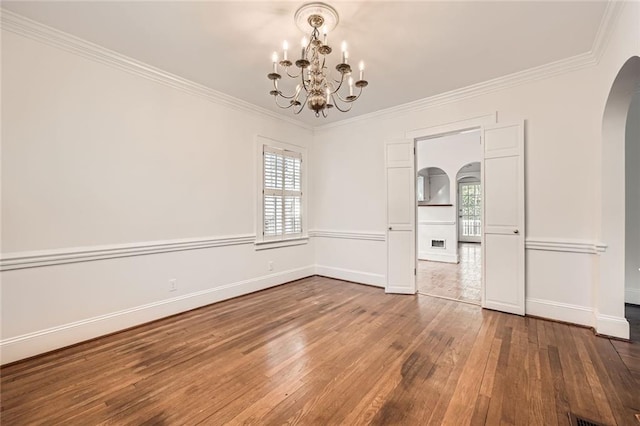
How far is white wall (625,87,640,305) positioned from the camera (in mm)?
3301

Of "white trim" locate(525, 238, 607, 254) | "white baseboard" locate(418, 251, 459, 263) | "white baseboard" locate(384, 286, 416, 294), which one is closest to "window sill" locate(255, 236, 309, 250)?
Answer: "white baseboard" locate(384, 286, 416, 294)

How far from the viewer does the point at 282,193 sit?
4.57 metres

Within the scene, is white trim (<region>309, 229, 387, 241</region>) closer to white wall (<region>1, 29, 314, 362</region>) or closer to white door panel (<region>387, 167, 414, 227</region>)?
white door panel (<region>387, 167, 414, 227</region>)

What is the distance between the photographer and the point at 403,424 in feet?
5.21

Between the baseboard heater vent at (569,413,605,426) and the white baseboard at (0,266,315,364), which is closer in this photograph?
the baseboard heater vent at (569,413,605,426)

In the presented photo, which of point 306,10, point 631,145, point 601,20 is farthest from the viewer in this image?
point 631,145

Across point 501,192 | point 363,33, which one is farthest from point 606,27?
point 363,33

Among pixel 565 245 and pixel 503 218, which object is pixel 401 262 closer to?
pixel 503 218

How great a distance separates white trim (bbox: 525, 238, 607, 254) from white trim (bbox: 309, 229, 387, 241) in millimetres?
1837

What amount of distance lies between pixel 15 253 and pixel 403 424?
320 centimetres

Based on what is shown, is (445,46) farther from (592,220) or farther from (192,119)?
(192,119)

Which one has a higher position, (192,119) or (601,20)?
(601,20)

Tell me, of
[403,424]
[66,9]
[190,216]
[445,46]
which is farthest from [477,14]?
[190,216]

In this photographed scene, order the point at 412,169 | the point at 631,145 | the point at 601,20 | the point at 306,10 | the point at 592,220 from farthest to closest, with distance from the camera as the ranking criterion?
1. the point at 412,169
2. the point at 631,145
3. the point at 592,220
4. the point at 601,20
5. the point at 306,10
